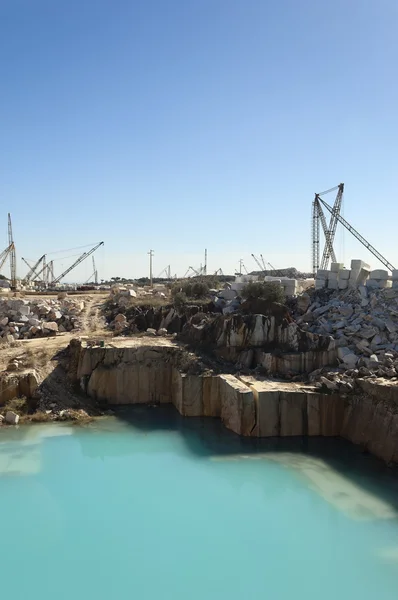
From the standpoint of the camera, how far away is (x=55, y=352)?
70.4ft

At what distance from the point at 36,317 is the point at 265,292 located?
13.6 m

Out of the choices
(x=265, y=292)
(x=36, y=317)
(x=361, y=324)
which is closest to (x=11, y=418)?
(x=36, y=317)

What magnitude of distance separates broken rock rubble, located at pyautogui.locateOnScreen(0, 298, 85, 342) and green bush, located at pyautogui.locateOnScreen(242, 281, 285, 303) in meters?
9.92

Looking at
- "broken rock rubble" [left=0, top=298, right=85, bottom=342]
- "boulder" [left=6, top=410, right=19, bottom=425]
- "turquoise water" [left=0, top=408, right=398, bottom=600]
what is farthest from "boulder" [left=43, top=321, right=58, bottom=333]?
"turquoise water" [left=0, top=408, right=398, bottom=600]

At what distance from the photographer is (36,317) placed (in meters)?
27.7

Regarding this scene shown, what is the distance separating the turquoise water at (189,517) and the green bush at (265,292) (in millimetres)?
7366

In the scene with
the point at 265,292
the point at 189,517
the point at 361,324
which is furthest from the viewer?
the point at 265,292

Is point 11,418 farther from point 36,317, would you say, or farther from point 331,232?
point 331,232

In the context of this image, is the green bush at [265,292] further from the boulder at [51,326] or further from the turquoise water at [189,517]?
the boulder at [51,326]

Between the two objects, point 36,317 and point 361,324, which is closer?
point 361,324

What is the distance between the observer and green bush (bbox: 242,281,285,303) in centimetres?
2231

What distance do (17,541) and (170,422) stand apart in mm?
8226

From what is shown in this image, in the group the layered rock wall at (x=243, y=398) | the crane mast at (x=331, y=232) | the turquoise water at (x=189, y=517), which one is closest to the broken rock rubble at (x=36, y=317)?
the layered rock wall at (x=243, y=398)

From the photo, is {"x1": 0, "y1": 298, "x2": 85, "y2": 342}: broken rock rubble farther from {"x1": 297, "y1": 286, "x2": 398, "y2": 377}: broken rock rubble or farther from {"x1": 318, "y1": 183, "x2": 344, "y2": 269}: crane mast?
{"x1": 318, "y1": 183, "x2": 344, "y2": 269}: crane mast
